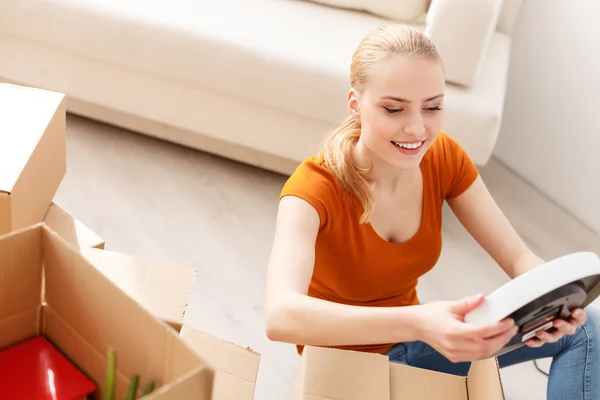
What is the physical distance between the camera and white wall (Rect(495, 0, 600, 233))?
2342mm

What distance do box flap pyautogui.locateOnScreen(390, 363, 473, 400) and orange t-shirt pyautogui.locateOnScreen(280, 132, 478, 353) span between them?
211 millimetres

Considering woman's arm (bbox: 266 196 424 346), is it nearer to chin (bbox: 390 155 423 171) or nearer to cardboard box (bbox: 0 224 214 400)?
chin (bbox: 390 155 423 171)

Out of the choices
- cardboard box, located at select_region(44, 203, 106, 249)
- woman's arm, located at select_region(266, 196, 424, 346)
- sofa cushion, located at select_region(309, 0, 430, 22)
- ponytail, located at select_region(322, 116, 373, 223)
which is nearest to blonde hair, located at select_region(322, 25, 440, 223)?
ponytail, located at select_region(322, 116, 373, 223)

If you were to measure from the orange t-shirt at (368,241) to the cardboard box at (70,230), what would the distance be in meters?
0.36

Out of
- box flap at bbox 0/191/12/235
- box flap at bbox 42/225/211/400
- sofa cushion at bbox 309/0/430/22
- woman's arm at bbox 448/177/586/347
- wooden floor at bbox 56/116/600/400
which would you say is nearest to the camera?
box flap at bbox 42/225/211/400

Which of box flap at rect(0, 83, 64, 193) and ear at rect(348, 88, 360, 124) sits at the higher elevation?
ear at rect(348, 88, 360, 124)

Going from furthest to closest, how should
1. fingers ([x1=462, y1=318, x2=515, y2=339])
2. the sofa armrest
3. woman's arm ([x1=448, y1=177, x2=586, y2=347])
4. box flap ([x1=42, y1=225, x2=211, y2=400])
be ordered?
1. the sofa armrest
2. woman's arm ([x1=448, y1=177, x2=586, y2=347])
3. fingers ([x1=462, y1=318, x2=515, y2=339])
4. box flap ([x1=42, y1=225, x2=211, y2=400])

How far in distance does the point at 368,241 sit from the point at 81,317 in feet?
2.00

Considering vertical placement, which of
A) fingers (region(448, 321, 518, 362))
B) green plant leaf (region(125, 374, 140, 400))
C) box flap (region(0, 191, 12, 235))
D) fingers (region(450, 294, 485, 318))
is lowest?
green plant leaf (region(125, 374, 140, 400))

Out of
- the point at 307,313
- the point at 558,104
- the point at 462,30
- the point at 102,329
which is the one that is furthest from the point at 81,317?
the point at 558,104

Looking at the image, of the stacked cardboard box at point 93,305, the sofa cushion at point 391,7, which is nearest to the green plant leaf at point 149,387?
the stacked cardboard box at point 93,305

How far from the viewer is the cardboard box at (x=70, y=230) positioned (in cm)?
133

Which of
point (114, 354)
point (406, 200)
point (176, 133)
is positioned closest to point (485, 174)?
point (176, 133)

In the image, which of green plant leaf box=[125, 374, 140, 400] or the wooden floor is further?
the wooden floor
